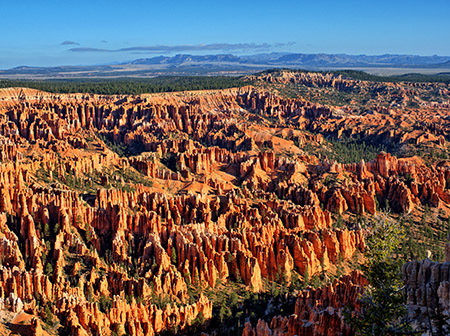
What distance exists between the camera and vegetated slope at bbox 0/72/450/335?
A: 4334 cm

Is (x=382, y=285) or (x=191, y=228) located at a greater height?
(x=382, y=285)

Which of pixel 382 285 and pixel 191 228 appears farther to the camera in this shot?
pixel 191 228

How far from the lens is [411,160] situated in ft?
313

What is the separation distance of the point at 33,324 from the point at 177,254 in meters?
18.3

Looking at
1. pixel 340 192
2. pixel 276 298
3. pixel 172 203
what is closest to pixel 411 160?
pixel 340 192

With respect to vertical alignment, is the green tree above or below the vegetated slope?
above

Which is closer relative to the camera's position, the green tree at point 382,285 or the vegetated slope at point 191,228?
the green tree at point 382,285

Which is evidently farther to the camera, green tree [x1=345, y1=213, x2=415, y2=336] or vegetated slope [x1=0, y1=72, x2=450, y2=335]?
vegetated slope [x1=0, y1=72, x2=450, y2=335]

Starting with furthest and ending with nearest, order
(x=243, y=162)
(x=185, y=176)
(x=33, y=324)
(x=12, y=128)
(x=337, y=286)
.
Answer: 1. (x=12, y=128)
2. (x=243, y=162)
3. (x=185, y=176)
4. (x=337, y=286)
5. (x=33, y=324)

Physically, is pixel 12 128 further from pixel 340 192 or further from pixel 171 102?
pixel 340 192

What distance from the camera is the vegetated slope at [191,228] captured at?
43344mm

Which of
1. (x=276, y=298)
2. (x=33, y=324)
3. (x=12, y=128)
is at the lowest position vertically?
(x=276, y=298)

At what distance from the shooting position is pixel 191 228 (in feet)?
188

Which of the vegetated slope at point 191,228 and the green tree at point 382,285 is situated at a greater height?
the green tree at point 382,285
